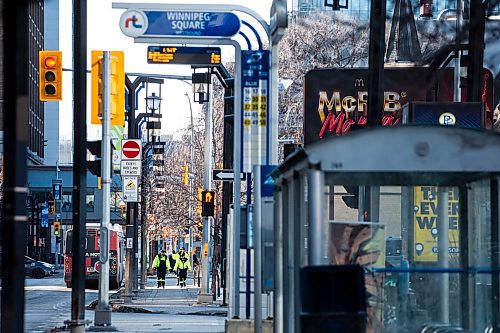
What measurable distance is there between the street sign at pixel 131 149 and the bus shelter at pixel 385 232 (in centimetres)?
1771

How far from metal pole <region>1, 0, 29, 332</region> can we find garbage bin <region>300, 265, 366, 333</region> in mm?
2652

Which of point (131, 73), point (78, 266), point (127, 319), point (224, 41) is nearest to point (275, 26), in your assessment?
point (224, 41)

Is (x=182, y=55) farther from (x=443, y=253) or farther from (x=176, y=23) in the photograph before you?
(x=443, y=253)

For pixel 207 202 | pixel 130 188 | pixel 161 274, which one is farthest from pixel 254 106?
pixel 161 274

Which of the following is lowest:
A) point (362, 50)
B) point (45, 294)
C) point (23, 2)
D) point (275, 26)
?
Answer: point (45, 294)

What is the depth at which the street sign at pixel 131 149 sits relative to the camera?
99.1ft

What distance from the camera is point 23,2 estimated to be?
6.79 m

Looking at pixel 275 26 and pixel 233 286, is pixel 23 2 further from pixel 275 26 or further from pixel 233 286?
pixel 233 286

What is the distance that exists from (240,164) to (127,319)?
10336mm

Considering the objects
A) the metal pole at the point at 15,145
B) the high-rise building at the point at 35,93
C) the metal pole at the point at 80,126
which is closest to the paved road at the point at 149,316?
the metal pole at the point at 80,126

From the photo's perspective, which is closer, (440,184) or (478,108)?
(440,184)

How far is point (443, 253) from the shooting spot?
11586 mm

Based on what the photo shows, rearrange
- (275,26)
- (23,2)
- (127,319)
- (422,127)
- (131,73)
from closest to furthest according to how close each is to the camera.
A: (23,2), (422,127), (275,26), (127,319), (131,73)

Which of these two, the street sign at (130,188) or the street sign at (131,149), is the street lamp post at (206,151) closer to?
the street sign at (131,149)
